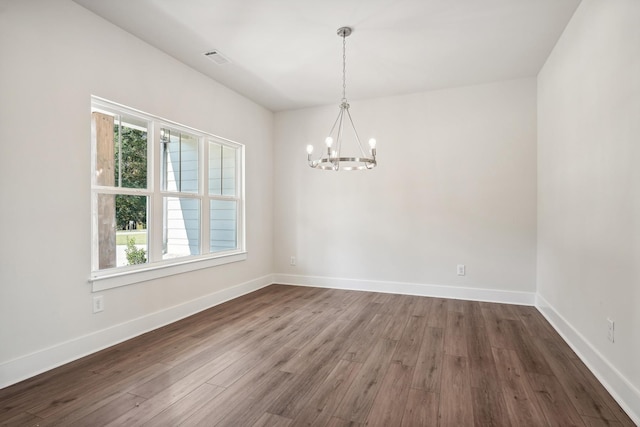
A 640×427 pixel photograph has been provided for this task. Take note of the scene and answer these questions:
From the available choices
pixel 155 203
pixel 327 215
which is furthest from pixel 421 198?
pixel 155 203

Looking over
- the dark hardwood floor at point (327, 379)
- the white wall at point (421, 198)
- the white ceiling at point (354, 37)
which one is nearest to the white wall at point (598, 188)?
the dark hardwood floor at point (327, 379)

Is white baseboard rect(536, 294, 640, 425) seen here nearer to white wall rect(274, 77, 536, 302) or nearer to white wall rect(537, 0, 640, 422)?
white wall rect(537, 0, 640, 422)

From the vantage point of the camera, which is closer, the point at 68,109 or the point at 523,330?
the point at 68,109

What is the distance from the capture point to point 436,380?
86.6 inches

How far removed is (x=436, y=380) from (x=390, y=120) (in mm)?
3483

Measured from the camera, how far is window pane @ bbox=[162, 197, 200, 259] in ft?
11.4

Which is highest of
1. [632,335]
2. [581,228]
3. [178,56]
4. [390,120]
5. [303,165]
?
[178,56]

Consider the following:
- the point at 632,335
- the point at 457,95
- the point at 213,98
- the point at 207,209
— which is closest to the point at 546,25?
the point at 457,95

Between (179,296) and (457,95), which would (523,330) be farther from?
(179,296)

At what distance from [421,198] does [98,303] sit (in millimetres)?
3832

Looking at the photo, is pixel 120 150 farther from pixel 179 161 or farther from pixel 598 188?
pixel 598 188

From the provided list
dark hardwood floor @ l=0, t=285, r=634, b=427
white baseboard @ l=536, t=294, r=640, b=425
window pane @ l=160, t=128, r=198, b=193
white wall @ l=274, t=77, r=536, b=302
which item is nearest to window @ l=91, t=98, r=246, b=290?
window pane @ l=160, t=128, r=198, b=193

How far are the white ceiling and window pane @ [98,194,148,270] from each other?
156 centimetres

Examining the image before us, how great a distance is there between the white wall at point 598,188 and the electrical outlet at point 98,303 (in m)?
3.69
